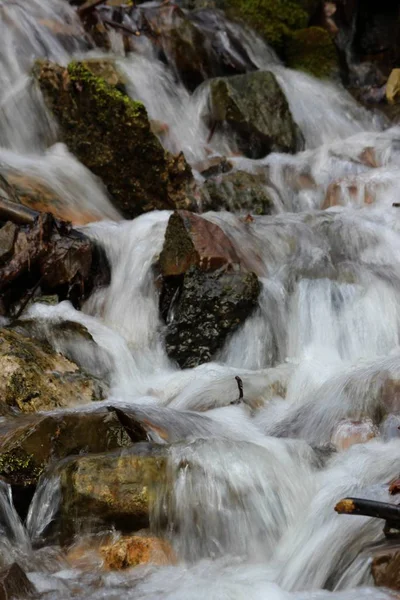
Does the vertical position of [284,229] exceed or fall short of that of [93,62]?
it falls short

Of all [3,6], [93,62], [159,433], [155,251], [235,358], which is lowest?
[235,358]

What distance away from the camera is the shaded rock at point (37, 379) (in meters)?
4.60

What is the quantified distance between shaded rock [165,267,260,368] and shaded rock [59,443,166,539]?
2355mm

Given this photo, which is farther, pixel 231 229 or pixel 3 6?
pixel 3 6

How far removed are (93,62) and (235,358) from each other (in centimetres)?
541

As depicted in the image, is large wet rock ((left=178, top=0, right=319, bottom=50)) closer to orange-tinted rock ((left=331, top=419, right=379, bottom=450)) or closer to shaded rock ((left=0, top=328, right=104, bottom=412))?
shaded rock ((left=0, top=328, right=104, bottom=412))

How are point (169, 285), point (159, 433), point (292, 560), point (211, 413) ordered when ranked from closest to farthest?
point (292, 560) → point (159, 433) → point (211, 413) → point (169, 285)

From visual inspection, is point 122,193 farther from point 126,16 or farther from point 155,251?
point 126,16

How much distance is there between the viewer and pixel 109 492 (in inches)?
136

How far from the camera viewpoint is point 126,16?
474 inches

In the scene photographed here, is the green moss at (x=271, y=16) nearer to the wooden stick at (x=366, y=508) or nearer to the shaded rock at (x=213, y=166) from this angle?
the shaded rock at (x=213, y=166)

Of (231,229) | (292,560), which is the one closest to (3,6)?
(231,229)

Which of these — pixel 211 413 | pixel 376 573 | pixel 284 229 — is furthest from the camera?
pixel 284 229

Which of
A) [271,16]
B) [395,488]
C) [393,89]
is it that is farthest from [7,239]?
[271,16]
